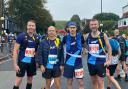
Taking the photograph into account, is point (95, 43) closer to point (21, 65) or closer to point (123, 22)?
point (21, 65)

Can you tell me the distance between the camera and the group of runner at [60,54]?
33.5ft

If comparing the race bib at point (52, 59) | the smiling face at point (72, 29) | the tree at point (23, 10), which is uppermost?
the tree at point (23, 10)

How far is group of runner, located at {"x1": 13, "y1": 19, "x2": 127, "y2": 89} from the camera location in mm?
10219

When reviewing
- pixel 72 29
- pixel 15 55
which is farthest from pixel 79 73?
pixel 15 55

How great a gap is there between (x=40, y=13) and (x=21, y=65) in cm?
8467

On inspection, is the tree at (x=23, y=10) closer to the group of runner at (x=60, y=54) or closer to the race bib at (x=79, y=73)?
the group of runner at (x=60, y=54)

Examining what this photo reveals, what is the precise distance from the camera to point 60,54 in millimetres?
10289

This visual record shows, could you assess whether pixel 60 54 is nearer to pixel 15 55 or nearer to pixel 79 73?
pixel 79 73

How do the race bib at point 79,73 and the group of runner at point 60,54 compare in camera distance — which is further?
the race bib at point 79,73

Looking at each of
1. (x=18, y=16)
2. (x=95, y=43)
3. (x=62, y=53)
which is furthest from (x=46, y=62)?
(x=18, y=16)

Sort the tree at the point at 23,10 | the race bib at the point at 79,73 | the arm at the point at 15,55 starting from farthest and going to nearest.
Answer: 1. the tree at the point at 23,10
2. the race bib at the point at 79,73
3. the arm at the point at 15,55

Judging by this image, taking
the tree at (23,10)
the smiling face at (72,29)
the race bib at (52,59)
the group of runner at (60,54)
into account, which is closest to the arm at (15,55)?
the group of runner at (60,54)

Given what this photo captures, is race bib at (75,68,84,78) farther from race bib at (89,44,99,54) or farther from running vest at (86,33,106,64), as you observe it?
race bib at (89,44,99,54)

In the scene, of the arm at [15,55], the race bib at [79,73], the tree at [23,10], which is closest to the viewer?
the arm at [15,55]
